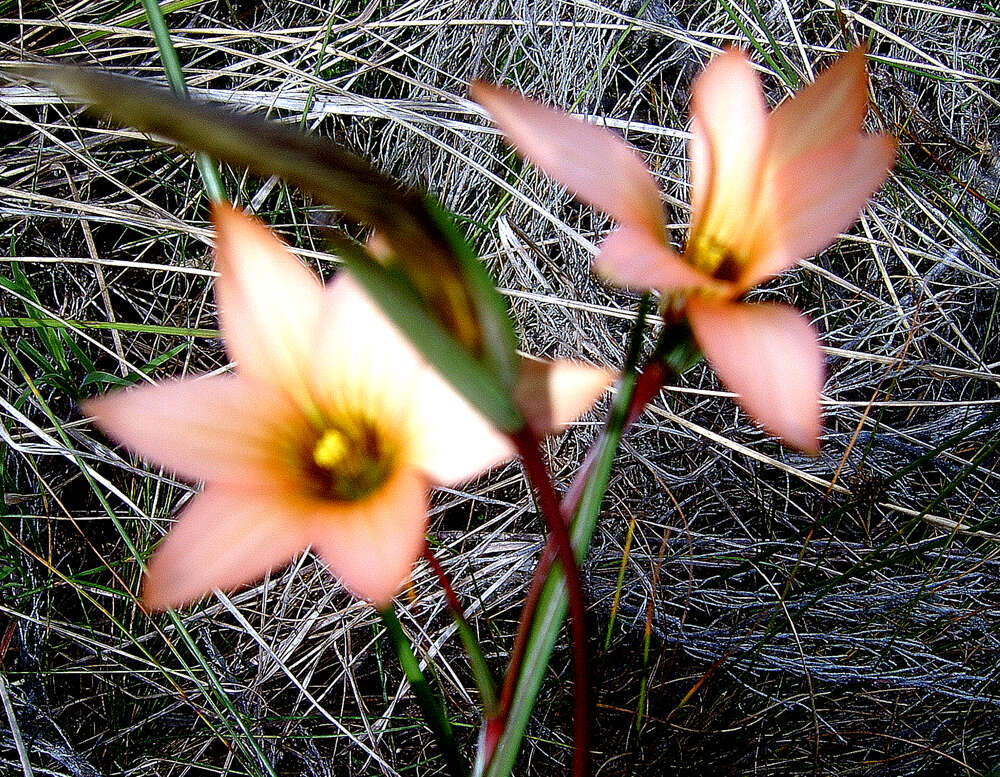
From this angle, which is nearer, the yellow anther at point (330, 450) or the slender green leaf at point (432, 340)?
the slender green leaf at point (432, 340)

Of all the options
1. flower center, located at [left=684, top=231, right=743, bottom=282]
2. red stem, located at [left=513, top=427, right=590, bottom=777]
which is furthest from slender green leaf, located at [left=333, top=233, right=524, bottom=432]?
flower center, located at [left=684, top=231, right=743, bottom=282]

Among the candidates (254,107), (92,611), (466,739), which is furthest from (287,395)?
(254,107)

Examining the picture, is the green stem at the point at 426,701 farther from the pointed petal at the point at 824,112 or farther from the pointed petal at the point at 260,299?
the pointed petal at the point at 824,112

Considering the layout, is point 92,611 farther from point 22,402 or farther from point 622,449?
point 622,449

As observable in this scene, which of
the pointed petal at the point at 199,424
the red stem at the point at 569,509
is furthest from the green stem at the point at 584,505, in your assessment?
the pointed petal at the point at 199,424

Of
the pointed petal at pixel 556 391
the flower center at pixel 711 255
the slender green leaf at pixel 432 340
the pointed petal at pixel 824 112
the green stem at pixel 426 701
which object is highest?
the pointed petal at pixel 824 112

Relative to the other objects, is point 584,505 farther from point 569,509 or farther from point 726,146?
point 726,146

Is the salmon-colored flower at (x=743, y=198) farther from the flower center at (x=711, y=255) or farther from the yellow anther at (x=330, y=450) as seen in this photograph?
the yellow anther at (x=330, y=450)

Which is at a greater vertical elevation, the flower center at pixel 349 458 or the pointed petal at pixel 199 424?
the pointed petal at pixel 199 424
